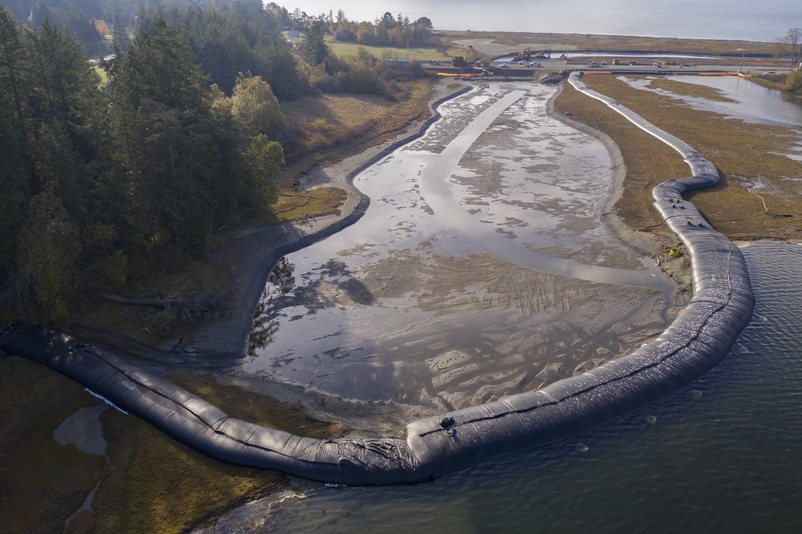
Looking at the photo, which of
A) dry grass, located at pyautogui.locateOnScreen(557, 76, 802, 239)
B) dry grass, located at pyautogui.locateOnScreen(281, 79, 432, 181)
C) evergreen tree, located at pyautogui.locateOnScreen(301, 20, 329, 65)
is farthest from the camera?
evergreen tree, located at pyautogui.locateOnScreen(301, 20, 329, 65)

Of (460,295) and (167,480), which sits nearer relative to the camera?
(167,480)

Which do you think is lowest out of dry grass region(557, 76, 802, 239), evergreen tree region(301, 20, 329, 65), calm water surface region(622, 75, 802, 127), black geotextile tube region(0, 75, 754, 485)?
black geotextile tube region(0, 75, 754, 485)

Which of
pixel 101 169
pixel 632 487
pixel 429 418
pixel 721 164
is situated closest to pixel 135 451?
pixel 429 418

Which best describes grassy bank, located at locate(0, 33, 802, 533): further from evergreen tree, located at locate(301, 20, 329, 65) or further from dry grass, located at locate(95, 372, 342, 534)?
evergreen tree, located at locate(301, 20, 329, 65)

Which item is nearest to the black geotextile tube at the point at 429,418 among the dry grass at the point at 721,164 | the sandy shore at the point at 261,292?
the sandy shore at the point at 261,292

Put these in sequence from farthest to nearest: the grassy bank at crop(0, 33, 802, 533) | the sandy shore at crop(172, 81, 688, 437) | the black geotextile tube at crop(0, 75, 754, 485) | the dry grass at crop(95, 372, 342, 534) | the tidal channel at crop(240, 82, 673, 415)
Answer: the tidal channel at crop(240, 82, 673, 415), the sandy shore at crop(172, 81, 688, 437), the black geotextile tube at crop(0, 75, 754, 485), the grassy bank at crop(0, 33, 802, 533), the dry grass at crop(95, 372, 342, 534)

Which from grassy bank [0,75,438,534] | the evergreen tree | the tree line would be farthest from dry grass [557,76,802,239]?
the evergreen tree

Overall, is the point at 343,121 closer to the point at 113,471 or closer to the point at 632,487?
the point at 113,471
